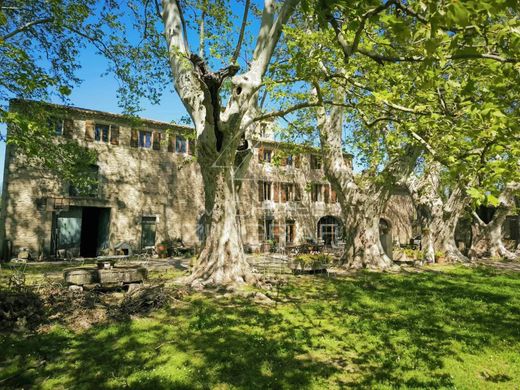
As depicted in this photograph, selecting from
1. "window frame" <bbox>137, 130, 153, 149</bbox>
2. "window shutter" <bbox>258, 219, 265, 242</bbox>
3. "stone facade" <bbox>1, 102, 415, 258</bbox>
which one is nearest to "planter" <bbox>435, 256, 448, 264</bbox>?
"stone facade" <bbox>1, 102, 415, 258</bbox>

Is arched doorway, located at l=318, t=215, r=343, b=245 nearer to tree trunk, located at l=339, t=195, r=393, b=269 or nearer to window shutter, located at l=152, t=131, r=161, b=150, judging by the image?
tree trunk, located at l=339, t=195, r=393, b=269

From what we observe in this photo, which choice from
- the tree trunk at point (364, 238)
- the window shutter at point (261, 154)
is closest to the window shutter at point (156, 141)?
the window shutter at point (261, 154)

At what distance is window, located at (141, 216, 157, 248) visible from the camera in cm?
2264

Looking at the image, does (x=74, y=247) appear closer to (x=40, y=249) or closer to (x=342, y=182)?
(x=40, y=249)

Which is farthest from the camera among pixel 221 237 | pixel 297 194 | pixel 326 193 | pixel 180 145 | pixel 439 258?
pixel 326 193

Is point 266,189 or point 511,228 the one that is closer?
point 266,189

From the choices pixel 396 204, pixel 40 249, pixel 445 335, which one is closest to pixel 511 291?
pixel 445 335

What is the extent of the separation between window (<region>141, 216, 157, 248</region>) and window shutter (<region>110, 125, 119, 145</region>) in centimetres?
514

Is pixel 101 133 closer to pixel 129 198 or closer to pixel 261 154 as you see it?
pixel 129 198

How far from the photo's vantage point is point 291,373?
4547 millimetres

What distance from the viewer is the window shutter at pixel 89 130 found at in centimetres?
2116

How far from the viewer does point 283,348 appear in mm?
5441

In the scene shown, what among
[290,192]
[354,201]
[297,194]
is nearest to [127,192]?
[290,192]

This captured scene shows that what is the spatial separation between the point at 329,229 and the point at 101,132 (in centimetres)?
2057
